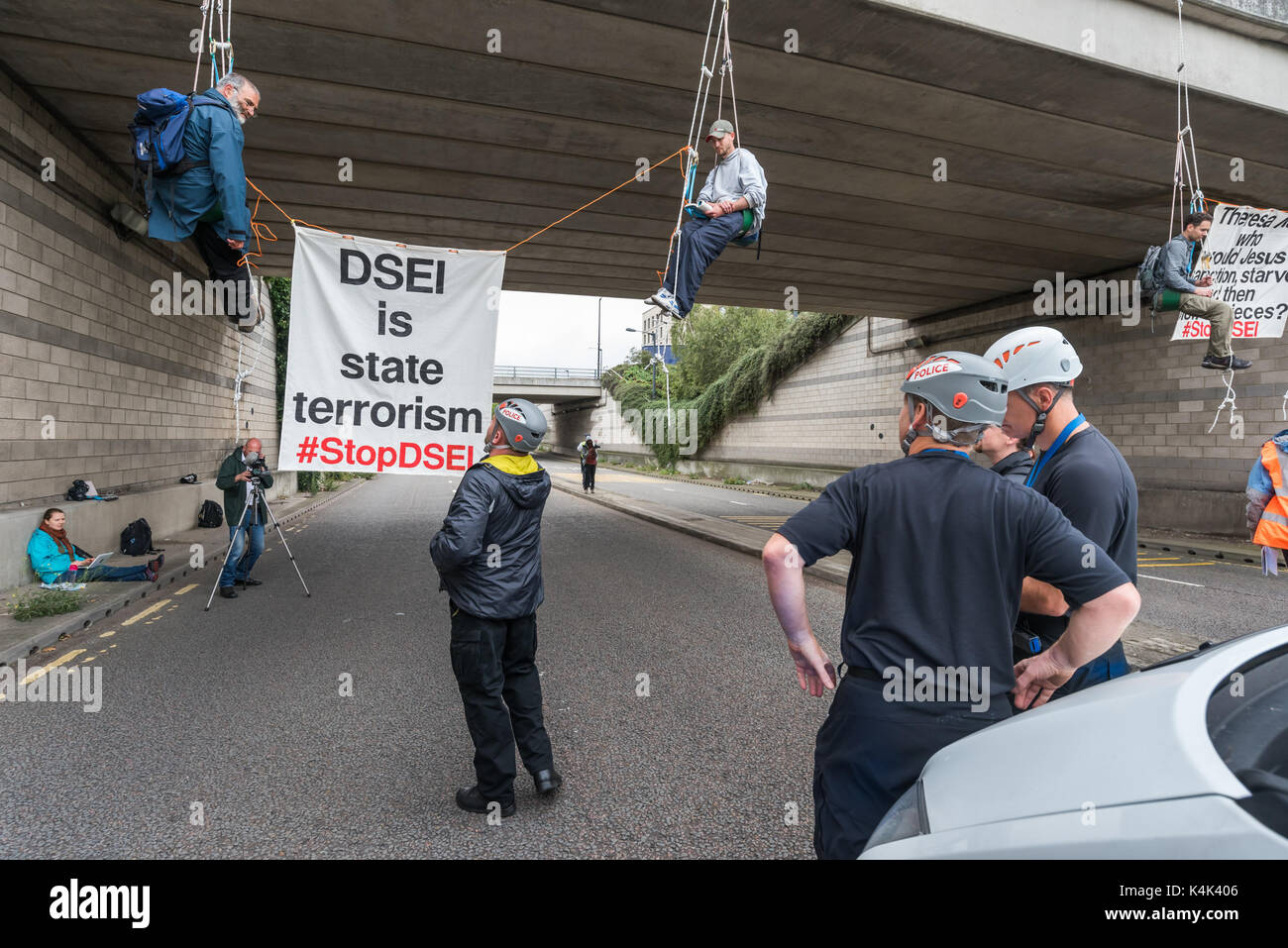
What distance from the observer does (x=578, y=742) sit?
4.07 meters

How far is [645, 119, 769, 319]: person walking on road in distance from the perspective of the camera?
5.54m

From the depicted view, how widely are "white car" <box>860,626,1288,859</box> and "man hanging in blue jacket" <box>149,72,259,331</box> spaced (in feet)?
15.5

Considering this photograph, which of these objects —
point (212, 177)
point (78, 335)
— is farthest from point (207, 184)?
point (78, 335)

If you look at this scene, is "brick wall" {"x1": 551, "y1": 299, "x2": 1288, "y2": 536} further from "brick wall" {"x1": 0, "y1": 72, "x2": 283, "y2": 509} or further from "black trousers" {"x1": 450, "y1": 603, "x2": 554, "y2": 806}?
"brick wall" {"x1": 0, "y1": 72, "x2": 283, "y2": 509}

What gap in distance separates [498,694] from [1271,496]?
23.0 ft

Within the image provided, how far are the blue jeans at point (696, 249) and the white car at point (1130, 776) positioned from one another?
4.40 meters

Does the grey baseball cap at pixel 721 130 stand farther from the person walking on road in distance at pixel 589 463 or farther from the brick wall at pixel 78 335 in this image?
the person walking on road in distance at pixel 589 463

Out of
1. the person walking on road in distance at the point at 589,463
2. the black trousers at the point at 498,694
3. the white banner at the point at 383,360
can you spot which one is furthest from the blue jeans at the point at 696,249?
the person walking on road in distance at the point at 589,463

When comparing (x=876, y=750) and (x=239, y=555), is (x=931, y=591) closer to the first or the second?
(x=876, y=750)

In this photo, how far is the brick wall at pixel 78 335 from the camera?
25.5 ft

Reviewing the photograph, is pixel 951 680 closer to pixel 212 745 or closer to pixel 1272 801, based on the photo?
pixel 1272 801

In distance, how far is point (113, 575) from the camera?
8.41 metres

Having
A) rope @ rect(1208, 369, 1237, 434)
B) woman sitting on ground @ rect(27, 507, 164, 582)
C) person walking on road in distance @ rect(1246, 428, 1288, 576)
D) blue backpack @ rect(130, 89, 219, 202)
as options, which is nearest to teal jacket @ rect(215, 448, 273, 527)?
woman sitting on ground @ rect(27, 507, 164, 582)

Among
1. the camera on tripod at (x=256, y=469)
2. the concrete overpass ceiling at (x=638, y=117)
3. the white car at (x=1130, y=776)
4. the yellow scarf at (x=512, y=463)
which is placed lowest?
the white car at (x=1130, y=776)
